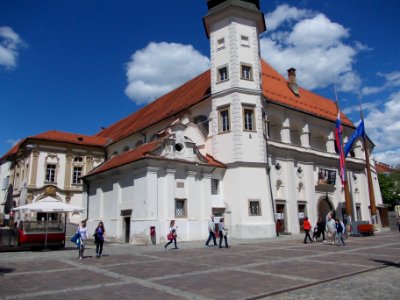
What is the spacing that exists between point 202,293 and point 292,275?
3.05 meters

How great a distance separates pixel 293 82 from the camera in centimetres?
3725

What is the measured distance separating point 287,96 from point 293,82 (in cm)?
433

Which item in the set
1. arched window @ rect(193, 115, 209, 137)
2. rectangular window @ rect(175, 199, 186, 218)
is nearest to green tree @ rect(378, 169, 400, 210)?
arched window @ rect(193, 115, 209, 137)

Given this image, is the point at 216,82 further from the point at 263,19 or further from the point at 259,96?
the point at 263,19

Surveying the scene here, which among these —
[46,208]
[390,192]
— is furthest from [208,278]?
[390,192]

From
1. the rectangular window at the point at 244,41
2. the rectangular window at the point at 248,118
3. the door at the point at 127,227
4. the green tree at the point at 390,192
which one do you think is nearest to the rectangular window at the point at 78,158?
the door at the point at 127,227

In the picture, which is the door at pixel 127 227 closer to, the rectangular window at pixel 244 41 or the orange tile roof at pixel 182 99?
the orange tile roof at pixel 182 99

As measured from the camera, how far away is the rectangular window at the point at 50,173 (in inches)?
1533

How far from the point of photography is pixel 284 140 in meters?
30.5

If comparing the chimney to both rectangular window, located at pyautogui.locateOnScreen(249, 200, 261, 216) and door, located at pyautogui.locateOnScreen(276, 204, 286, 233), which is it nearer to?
door, located at pyautogui.locateOnScreen(276, 204, 286, 233)

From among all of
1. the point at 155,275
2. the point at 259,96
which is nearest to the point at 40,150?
the point at 259,96

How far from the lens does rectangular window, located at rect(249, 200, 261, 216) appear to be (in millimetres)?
25391

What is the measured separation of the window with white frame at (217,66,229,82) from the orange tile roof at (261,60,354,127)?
397 centimetres

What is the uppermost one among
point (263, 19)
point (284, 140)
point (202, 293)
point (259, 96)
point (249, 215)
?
point (263, 19)
